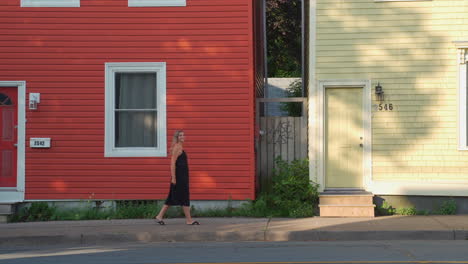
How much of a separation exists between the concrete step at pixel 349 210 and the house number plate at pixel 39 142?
19.5 feet

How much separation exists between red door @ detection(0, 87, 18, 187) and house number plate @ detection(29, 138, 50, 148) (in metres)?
0.45

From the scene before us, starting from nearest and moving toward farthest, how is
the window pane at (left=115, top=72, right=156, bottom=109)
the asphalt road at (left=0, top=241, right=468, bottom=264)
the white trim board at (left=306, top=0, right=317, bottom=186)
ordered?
1. the asphalt road at (left=0, top=241, right=468, bottom=264)
2. the white trim board at (left=306, top=0, right=317, bottom=186)
3. the window pane at (left=115, top=72, right=156, bottom=109)

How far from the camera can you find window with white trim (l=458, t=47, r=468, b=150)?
44.7 ft

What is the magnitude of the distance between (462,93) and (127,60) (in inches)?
278

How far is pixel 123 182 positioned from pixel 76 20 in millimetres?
3582

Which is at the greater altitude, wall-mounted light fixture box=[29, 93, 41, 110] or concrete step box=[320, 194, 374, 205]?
wall-mounted light fixture box=[29, 93, 41, 110]

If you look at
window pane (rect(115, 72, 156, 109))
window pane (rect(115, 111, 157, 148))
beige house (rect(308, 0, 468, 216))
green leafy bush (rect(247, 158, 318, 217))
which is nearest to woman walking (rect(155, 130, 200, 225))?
green leafy bush (rect(247, 158, 318, 217))

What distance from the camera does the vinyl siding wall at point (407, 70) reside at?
44.8 ft

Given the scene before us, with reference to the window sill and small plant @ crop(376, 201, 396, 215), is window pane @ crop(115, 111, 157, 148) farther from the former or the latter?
small plant @ crop(376, 201, 396, 215)

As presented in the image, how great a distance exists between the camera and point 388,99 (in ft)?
45.3

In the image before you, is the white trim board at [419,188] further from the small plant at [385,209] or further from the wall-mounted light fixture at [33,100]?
the wall-mounted light fixture at [33,100]

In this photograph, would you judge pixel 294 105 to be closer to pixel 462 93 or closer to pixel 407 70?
pixel 407 70

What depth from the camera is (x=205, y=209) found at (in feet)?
45.4

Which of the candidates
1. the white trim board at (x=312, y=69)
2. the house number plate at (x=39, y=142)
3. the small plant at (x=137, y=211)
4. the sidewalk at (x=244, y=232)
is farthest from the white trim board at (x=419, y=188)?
the house number plate at (x=39, y=142)
